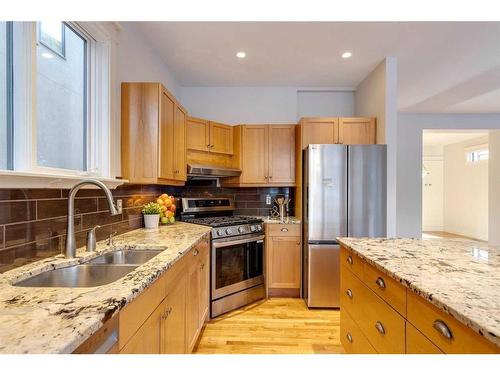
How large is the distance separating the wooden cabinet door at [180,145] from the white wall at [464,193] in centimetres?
785

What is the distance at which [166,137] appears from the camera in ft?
7.54

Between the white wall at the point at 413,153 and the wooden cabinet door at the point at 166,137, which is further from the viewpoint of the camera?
the white wall at the point at 413,153

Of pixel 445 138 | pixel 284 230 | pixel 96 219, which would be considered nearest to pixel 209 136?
pixel 284 230

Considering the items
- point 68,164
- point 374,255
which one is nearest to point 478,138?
point 374,255

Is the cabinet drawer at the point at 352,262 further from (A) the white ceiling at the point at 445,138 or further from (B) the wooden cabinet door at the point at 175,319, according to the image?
(A) the white ceiling at the point at 445,138

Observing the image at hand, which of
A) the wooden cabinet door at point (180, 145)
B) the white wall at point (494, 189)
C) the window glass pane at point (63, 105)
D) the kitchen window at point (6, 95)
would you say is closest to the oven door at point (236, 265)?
the wooden cabinet door at point (180, 145)

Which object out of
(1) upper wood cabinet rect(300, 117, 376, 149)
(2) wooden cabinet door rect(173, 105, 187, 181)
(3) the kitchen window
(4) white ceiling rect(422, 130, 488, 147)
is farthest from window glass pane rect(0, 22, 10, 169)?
(4) white ceiling rect(422, 130, 488, 147)

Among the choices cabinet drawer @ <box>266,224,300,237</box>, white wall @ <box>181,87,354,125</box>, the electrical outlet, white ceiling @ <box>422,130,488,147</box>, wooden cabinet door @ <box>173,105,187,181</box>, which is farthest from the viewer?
white ceiling @ <box>422,130,488,147</box>

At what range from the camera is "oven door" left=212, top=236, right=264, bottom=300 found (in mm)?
2623

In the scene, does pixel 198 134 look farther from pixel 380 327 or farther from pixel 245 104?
pixel 380 327

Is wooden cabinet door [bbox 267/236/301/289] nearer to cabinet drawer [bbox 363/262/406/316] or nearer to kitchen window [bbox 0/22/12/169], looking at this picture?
cabinet drawer [bbox 363/262/406/316]

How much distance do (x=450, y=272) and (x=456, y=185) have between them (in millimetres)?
8511

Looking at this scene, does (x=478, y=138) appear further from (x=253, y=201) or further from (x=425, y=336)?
(x=425, y=336)

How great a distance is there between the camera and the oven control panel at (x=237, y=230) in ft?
8.65
